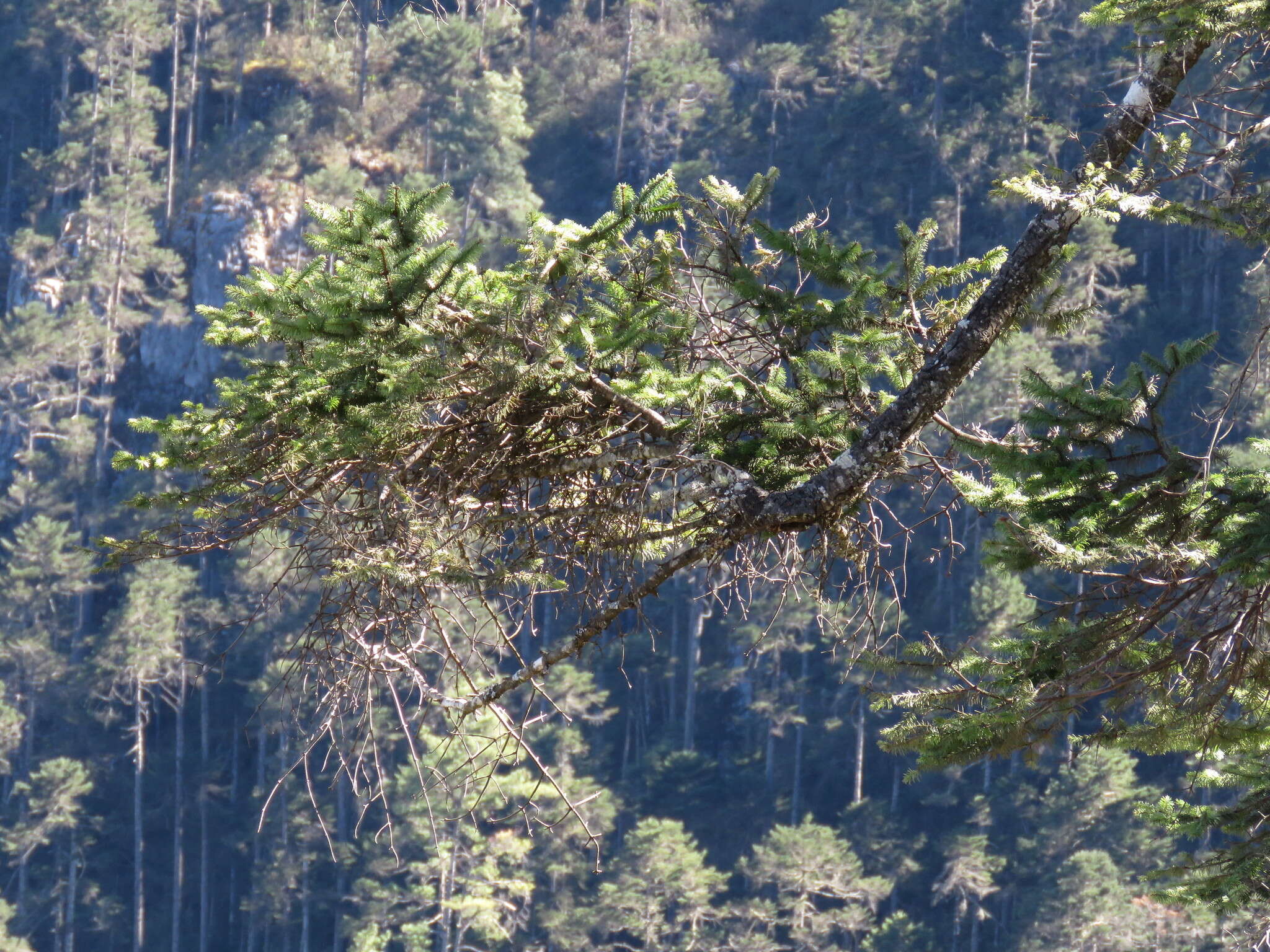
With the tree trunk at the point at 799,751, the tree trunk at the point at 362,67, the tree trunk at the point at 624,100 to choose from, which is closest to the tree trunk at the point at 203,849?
the tree trunk at the point at 799,751

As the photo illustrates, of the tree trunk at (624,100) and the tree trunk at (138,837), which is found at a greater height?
the tree trunk at (624,100)

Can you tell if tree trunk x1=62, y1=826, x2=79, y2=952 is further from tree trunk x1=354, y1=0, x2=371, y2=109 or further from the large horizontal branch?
the large horizontal branch

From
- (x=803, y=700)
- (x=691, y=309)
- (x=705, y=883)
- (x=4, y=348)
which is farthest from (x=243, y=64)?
(x=691, y=309)

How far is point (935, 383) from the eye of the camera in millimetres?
3600

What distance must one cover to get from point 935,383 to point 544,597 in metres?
34.4

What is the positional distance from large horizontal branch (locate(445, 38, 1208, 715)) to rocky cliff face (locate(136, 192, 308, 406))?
137 ft

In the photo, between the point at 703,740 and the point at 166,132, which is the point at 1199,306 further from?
the point at 166,132

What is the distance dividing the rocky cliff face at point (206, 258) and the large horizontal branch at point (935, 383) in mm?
41886

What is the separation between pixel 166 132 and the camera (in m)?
51.0

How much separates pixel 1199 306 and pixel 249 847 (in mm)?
29492

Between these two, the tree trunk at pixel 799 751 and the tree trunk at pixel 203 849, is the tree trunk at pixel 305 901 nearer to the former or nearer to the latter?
the tree trunk at pixel 203 849

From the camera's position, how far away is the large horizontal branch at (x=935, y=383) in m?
3.58

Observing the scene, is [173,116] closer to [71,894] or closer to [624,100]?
[624,100]

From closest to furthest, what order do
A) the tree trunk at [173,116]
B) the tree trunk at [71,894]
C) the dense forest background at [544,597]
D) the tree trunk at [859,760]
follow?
the dense forest background at [544,597] < the tree trunk at [859,760] < the tree trunk at [71,894] < the tree trunk at [173,116]
